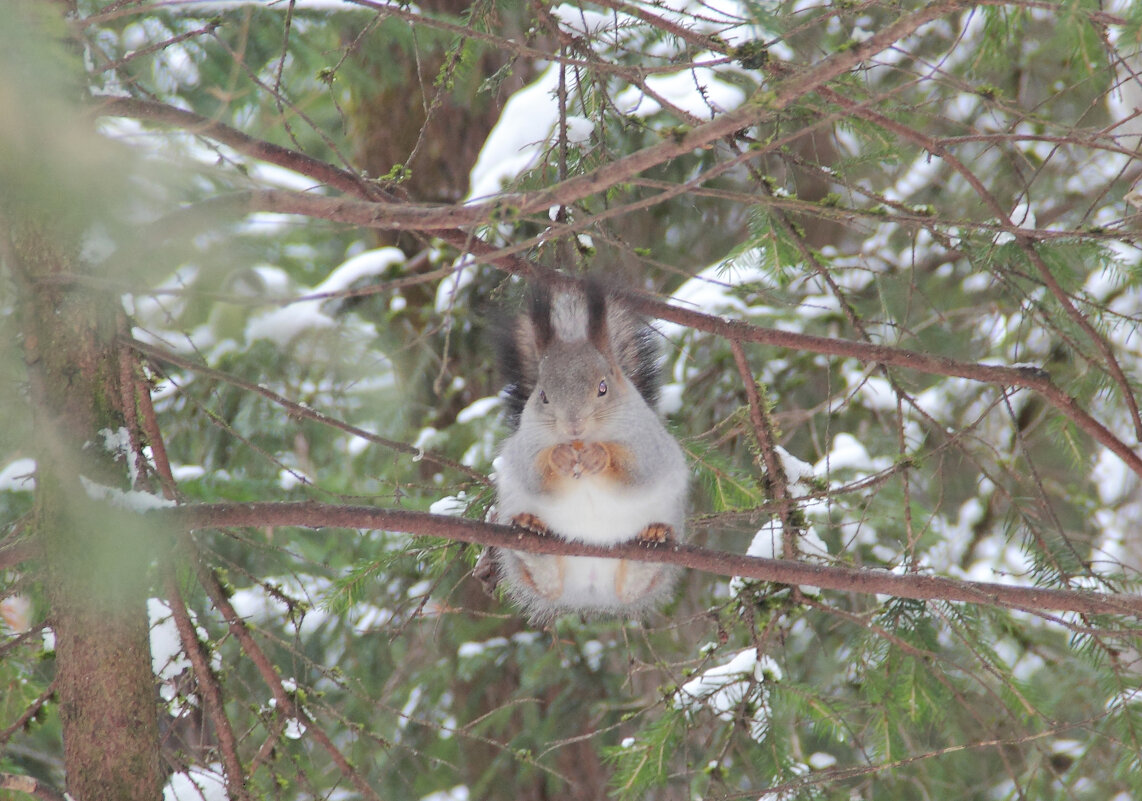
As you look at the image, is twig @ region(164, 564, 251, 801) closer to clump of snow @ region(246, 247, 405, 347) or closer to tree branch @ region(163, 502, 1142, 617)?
tree branch @ region(163, 502, 1142, 617)

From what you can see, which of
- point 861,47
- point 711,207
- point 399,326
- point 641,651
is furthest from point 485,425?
point 861,47

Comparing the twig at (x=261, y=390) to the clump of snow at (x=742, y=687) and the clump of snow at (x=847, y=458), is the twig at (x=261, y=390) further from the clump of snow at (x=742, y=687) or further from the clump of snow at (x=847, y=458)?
the clump of snow at (x=847, y=458)

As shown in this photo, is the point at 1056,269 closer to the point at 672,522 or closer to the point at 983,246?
the point at 983,246

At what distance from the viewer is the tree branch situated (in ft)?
6.31

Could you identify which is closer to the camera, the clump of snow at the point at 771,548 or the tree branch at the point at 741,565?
the tree branch at the point at 741,565

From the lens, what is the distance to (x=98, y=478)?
6.46 feet

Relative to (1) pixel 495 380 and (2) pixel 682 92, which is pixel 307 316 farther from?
(2) pixel 682 92

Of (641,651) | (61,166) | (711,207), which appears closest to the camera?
(61,166)

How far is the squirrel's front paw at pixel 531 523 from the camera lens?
256 centimetres

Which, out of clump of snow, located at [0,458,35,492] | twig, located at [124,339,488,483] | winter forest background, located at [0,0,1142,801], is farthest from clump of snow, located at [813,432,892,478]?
clump of snow, located at [0,458,35,492]

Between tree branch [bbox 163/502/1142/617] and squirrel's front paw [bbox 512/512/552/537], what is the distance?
328 millimetres

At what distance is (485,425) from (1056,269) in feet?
6.52

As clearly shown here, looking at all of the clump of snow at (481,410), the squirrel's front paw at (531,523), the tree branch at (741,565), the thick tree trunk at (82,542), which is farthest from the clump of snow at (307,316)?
the tree branch at (741,565)

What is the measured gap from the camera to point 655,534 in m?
2.54
